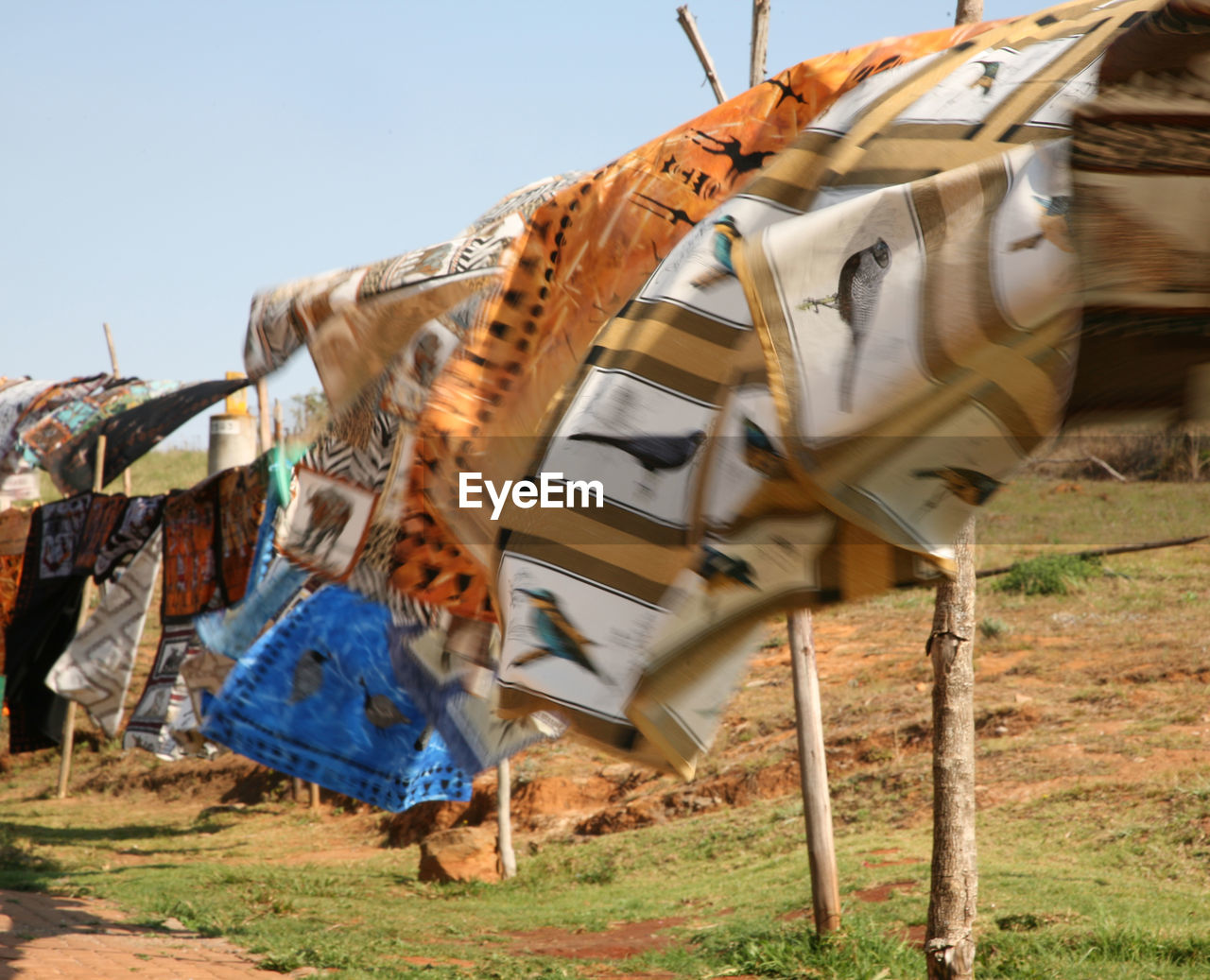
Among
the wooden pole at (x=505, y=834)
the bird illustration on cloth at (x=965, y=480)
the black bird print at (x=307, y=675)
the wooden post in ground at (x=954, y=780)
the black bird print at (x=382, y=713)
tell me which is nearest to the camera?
the bird illustration on cloth at (x=965, y=480)

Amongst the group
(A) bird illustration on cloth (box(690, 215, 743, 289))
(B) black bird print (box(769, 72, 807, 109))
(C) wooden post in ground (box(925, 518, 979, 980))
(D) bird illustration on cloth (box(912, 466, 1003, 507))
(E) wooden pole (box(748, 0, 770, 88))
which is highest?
(E) wooden pole (box(748, 0, 770, 88))

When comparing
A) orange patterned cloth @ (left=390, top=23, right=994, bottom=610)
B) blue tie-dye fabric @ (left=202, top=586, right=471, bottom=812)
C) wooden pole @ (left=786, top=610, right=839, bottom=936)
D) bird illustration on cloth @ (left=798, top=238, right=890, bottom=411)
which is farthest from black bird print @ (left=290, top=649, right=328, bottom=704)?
wooden pole @ (left=786, top=610, right=839, bottom=936)

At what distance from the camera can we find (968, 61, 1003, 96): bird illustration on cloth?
146 cm

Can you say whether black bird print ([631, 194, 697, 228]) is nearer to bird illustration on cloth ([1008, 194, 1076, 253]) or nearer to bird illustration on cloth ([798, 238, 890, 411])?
bird illustration on cloth ([798, 238, 890, 411])

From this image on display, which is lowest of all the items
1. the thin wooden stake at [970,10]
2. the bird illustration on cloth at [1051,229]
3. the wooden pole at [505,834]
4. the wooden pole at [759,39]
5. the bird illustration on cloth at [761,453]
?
the wooden pole at [505,834]

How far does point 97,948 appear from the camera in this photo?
5.23m

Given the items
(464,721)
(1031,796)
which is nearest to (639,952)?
(1031,796)

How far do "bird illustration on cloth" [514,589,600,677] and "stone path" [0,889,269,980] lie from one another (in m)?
4.08

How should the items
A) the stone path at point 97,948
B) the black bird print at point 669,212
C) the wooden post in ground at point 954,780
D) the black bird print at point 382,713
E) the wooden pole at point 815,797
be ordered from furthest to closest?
the wooden pole at point 815,797, the stone path at point 97,948, the wooden post in ground at point 954,780, the black bird print at point 382,713, the black bird print at point 669,212

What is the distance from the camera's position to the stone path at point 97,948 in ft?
15.5

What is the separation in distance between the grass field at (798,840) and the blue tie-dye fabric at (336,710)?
192 centimetres

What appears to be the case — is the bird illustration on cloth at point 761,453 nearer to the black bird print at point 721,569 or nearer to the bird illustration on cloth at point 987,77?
the black bird print at point 721,569

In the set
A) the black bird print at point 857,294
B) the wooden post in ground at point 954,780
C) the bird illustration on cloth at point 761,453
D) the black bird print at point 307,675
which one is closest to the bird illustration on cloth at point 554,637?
the bird illustration on cloth at point 761,453

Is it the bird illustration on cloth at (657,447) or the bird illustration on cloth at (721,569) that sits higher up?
the bird illustration on cloth at (657,447)
